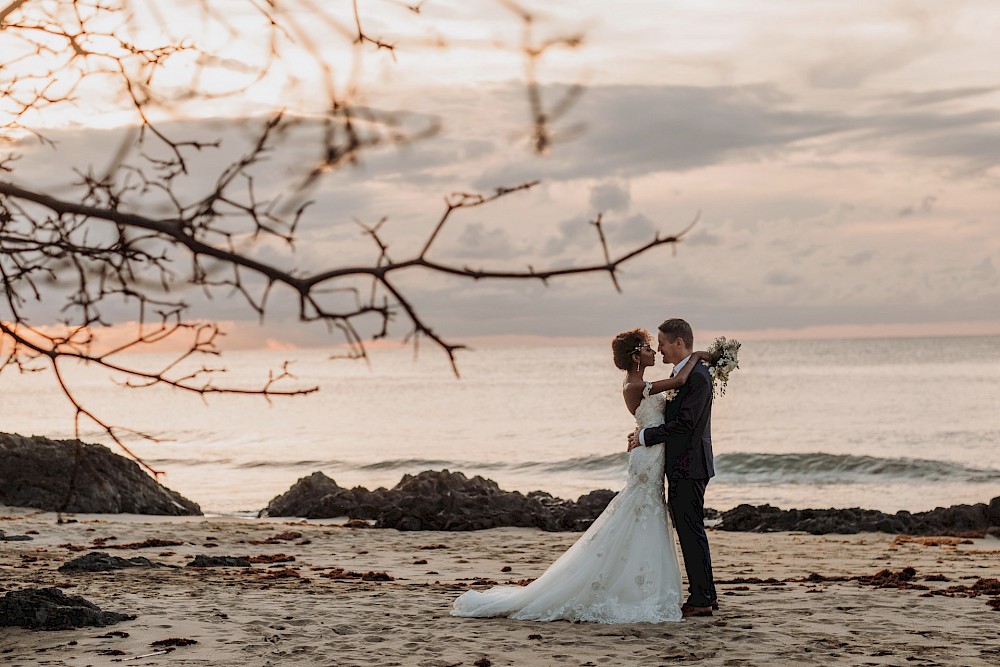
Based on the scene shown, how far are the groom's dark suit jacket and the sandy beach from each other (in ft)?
3.69

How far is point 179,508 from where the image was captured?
1872 cm

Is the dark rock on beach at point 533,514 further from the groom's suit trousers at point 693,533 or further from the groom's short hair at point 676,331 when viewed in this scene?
the groom's short hair at point 676,331

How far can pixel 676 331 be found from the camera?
8055 mm

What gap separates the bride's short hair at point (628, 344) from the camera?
27.0 feet

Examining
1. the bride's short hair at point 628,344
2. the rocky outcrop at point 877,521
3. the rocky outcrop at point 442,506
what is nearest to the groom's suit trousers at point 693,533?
the bride's short hair at point 628,344

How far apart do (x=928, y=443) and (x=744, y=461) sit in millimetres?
9657

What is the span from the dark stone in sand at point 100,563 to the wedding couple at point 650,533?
428cm

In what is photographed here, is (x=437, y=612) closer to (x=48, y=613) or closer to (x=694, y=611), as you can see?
(x=694, y=611)

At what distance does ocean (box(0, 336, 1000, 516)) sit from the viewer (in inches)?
1138

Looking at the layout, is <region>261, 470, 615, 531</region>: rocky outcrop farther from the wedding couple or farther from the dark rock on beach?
the wedding couple

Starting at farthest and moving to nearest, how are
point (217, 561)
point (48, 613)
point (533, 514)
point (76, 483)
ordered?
point (76, 483) < point (533, 514) < point (217, 561) < point (48, 613)

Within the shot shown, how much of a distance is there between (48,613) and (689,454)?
475 cm

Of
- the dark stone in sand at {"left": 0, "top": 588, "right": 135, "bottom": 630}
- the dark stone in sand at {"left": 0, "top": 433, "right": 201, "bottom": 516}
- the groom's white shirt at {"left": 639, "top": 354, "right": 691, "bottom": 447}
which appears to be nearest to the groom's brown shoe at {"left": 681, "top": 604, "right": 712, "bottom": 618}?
the groom's white shirt at {"left": 639, "top": 354, "right": 691, "bottom": 447}

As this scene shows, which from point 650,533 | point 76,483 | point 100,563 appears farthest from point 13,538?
point 650,533
